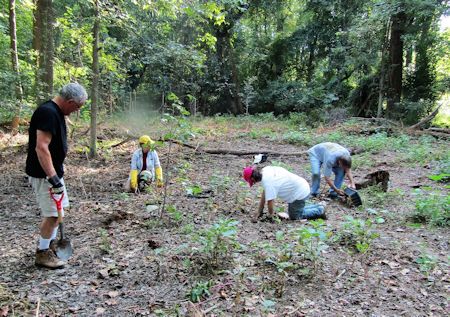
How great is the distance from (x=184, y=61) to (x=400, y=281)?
22.1ft

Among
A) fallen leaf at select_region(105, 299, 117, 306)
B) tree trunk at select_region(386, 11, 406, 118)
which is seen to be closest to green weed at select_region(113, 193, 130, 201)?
fallen leaf at select_region(105, 299, 117, 306)

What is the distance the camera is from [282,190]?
5.33 m

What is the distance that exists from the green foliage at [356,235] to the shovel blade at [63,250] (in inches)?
126

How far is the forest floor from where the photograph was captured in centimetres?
312

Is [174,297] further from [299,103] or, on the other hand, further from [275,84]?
[275,84]

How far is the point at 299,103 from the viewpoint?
2056 centimetres

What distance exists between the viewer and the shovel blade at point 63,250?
152 inches

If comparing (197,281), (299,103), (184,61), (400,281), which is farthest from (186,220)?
(299,103)

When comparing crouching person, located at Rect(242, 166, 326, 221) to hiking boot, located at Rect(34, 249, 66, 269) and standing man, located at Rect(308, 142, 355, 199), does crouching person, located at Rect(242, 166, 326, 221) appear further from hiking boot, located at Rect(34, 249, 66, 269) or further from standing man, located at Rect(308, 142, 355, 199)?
hiking boot, located at Rect(34, 249, 66, 269)

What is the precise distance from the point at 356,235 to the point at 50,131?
12.0 feet

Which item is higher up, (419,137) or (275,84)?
(275,84)

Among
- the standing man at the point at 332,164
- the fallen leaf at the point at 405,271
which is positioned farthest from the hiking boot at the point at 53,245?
the standing man at the point at 332,164

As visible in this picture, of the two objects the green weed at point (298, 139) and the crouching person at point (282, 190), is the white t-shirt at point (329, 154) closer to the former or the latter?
the crouching person at point (282, 190)

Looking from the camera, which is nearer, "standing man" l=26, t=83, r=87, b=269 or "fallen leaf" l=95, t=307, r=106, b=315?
"fallen leaf" l=95, t=307, r=106, b=315
